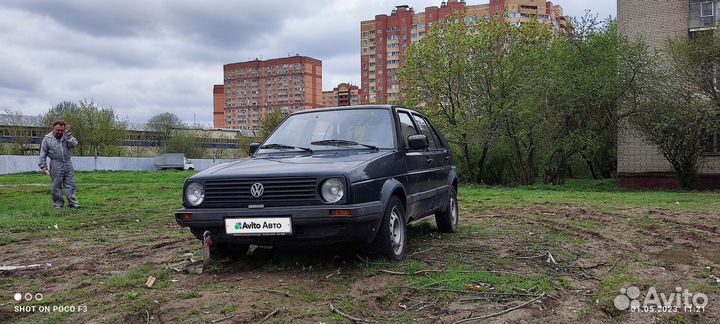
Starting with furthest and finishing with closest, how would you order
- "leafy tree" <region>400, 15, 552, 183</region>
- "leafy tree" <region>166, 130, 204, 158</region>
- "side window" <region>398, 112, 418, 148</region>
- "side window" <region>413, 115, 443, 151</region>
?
"leafy tree" <region>166, 130, 204, 158</region> → "leafy tree" <region>400, 15, 552, 183</region> → "side window" <region>413, 115, 443, 151</region> → "side window" <region>398, 112, 418, 148</region>

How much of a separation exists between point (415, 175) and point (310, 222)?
6.06 feet

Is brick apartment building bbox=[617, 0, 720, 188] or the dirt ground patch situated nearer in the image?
the dirt ground patch

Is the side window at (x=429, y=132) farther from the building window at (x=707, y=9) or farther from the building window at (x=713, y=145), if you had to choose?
the building window at (x=707, y=9)

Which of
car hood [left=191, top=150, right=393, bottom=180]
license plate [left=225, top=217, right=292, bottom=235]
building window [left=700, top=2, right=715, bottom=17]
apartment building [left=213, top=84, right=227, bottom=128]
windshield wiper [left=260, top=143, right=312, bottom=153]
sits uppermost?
apartment building [left=213, top=84, right=227, bottom=128]

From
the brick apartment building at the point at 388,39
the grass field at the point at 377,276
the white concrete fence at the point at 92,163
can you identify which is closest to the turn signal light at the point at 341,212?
the grass field at the point at 377,276

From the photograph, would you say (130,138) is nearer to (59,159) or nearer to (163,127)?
(163,127)

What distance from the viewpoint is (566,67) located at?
2322 cm

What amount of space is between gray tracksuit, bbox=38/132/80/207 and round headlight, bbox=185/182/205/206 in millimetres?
6963

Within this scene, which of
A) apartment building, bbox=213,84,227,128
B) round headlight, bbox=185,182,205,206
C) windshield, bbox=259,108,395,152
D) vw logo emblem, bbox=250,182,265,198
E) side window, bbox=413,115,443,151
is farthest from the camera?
apartment building, bbox=213,84,227,128

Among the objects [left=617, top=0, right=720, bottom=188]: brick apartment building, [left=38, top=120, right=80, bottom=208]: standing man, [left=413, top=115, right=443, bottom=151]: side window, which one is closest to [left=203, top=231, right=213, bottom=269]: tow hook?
[left=413, top=115, right=443, bottom=151]: side window

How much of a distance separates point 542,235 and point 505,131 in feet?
61.2

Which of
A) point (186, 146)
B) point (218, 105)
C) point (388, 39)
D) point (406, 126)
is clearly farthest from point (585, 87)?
point (218, 105)

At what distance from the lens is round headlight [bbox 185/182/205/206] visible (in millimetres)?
5234

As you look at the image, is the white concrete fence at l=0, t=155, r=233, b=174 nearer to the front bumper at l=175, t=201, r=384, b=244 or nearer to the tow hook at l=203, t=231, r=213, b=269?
the tow hook at l=203, t=231, r=213, b=269
